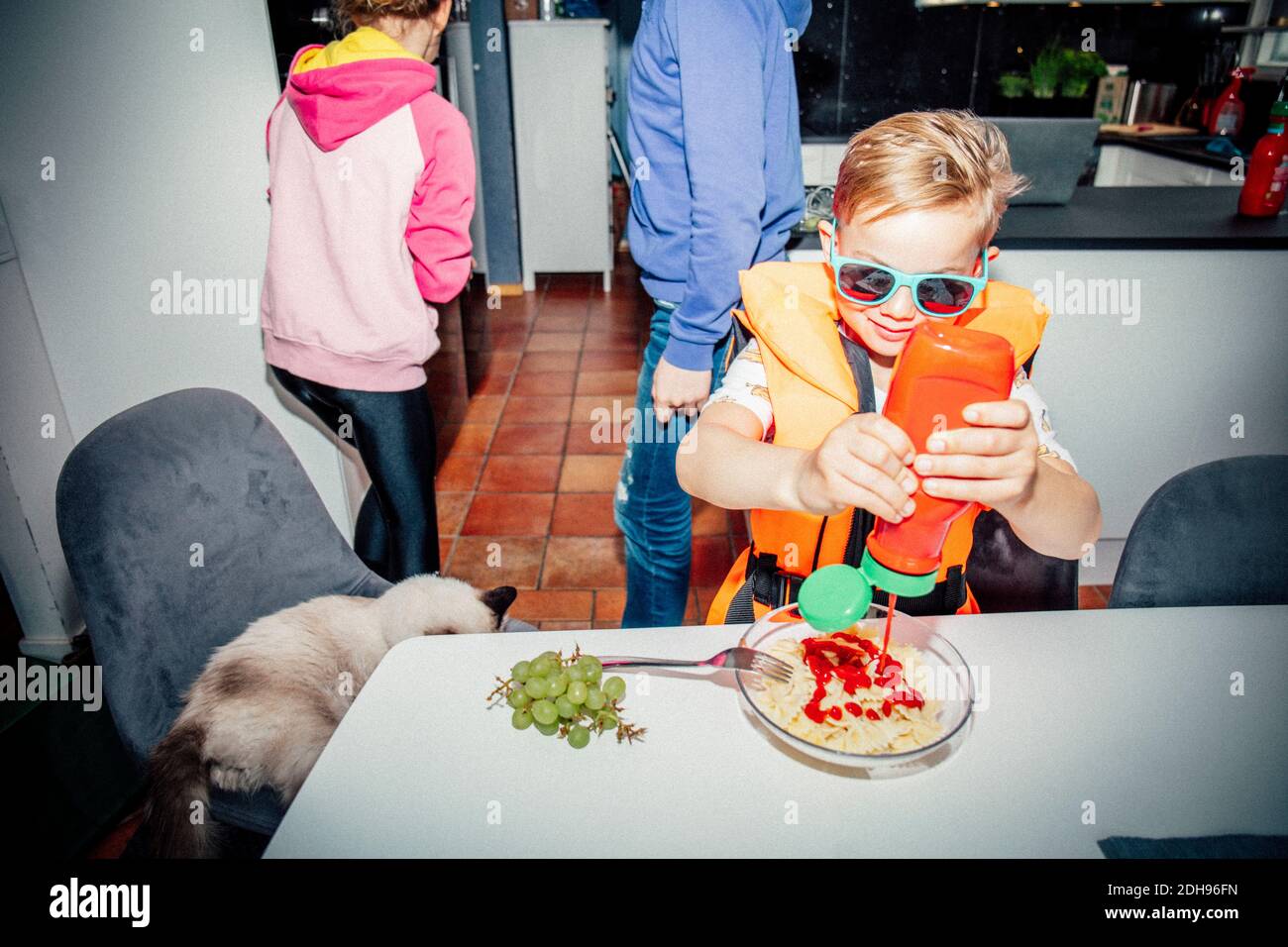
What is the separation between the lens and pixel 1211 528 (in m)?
1.26

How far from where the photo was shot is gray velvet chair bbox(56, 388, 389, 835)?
115cm

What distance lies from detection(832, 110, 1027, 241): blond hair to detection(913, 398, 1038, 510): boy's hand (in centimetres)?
41

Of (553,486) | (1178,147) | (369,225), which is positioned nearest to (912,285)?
(369,225)

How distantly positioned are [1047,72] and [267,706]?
5.65m

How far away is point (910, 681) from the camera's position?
991 mm

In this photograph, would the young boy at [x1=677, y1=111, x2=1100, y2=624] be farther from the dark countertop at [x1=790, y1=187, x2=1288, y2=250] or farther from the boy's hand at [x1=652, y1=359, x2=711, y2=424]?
the dark countertop at [x1=790, y1=187, x2=1288, y2=250]

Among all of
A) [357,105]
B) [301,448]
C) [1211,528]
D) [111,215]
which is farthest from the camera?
[301,448]

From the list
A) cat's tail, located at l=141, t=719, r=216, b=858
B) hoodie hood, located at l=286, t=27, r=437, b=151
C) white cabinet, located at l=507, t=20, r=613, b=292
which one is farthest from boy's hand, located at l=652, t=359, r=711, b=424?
white cabinet, located at l=507, t=20, r=613, b=292

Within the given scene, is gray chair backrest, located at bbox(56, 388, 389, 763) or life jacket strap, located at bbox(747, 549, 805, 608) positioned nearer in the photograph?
gray chair backrest, located at bbox(56, 388, 389, 763)

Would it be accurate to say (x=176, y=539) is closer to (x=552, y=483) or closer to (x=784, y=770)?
(x=784, y=770)

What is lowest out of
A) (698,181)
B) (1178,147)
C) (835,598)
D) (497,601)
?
(497,601)

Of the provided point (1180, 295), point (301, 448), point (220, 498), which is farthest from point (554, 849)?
point (1180, 295)
